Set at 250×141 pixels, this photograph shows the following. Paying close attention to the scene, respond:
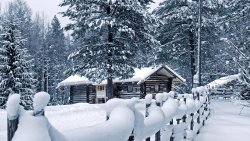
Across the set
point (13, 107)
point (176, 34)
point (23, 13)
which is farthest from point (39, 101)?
point (23, 13)

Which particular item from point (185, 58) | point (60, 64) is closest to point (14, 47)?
point (185, 58)

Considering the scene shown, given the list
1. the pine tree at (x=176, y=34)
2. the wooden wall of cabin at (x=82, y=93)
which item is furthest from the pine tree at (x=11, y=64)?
the pine tree at (x=176, y=34)

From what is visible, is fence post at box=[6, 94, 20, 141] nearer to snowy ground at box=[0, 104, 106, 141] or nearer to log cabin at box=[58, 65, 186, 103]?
snowy ground at box=[0, 104, 106, 141]

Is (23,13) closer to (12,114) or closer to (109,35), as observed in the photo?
(109,35)

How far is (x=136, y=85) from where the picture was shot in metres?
34.0

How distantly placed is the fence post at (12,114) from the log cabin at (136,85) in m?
27.8

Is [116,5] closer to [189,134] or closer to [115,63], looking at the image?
[115,63]

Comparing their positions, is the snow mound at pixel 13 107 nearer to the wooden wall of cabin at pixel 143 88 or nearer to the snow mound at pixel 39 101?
the snow mound at pixel 39 101

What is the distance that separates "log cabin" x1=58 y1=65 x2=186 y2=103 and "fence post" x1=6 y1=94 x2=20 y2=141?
27.8m

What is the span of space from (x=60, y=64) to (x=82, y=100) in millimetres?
26098

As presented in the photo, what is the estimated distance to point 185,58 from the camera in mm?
31328

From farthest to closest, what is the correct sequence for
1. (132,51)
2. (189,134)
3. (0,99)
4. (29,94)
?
(29,94)
(0,99)
(132,51)
(189,134)

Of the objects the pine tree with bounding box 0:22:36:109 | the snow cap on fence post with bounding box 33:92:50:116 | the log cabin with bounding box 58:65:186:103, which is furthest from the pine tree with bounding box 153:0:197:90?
the snow cap on fence post with bounding box 33:92:50:116

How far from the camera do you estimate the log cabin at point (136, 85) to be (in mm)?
31031
